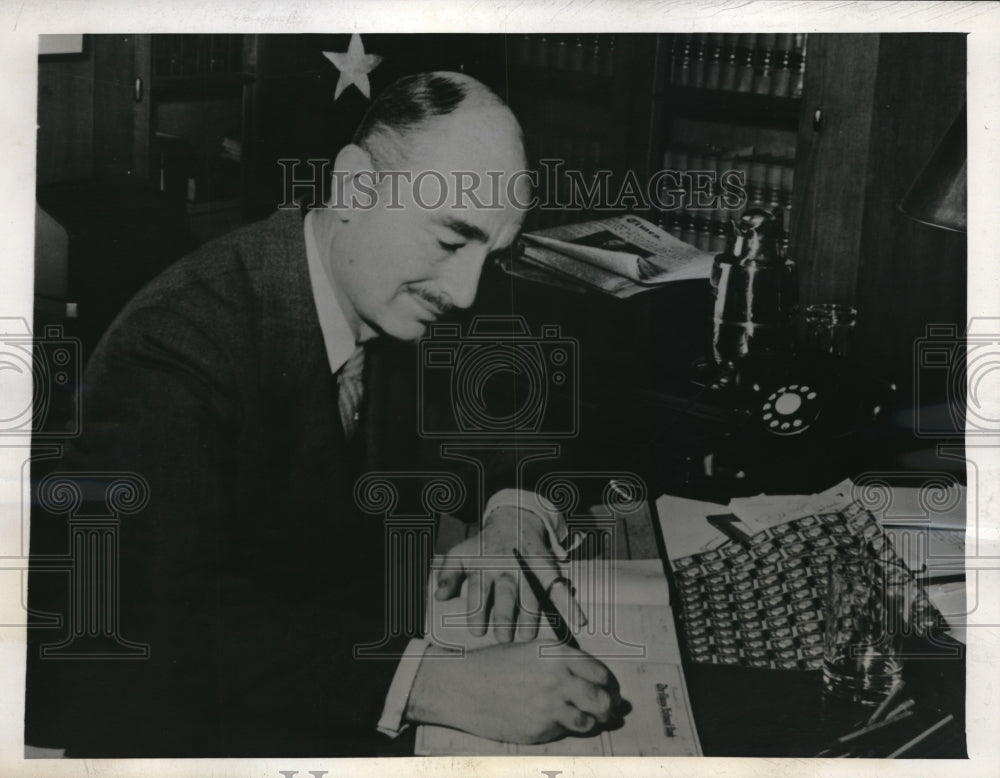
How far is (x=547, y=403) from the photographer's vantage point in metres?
1.86

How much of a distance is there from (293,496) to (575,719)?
668 mm

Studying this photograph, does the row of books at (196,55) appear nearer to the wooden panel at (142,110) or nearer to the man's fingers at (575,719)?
the wooden panel at (142,110)

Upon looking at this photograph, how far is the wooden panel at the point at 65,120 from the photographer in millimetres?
1853

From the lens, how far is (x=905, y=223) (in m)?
1.85

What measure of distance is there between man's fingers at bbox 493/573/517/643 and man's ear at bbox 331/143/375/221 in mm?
732

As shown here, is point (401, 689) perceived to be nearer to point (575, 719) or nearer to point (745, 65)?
point (575, 719)

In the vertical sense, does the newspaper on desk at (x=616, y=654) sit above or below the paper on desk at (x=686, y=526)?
below

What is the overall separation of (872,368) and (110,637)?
59.3 inches

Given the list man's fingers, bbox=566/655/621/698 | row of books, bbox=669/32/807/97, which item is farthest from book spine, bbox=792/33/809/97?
man's fingers, bbox=566/655/621/698

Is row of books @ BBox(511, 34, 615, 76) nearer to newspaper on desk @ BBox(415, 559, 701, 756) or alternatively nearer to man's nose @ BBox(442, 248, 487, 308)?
man's nose @ BBox(442, 248, 487, 308)

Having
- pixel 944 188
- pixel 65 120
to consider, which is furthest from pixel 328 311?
pixel 944 188
